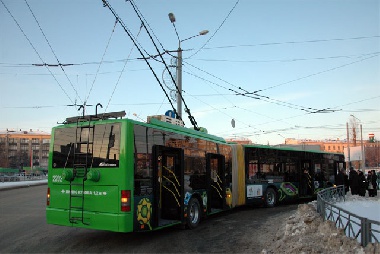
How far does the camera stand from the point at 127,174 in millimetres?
7660

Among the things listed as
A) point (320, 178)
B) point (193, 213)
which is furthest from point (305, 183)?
point (193, 213)

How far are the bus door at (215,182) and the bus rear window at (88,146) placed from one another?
439cm

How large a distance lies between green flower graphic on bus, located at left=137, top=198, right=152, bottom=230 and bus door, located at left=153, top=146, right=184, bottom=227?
13.6 inches

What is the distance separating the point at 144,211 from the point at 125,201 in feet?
2.34

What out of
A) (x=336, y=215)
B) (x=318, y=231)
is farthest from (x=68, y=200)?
(x=336, y=215)

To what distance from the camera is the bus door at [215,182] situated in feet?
38.2

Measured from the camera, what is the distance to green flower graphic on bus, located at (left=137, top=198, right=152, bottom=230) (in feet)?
26.0

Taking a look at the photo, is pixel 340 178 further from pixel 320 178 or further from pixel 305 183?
pixel 305 183

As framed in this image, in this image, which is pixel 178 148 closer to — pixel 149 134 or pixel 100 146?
pixel 149 134

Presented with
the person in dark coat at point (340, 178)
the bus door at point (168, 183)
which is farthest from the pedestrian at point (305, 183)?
the bus door at point (168, 183)

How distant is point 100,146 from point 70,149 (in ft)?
3.19

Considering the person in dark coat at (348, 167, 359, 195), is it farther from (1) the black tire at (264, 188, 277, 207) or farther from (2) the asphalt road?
(2) the asphalt road

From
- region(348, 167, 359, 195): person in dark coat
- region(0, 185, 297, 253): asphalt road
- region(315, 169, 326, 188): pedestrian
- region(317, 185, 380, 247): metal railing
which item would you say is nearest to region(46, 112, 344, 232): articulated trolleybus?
region(0, 185, 297, 253): asphalt road

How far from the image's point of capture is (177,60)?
16.8 m
